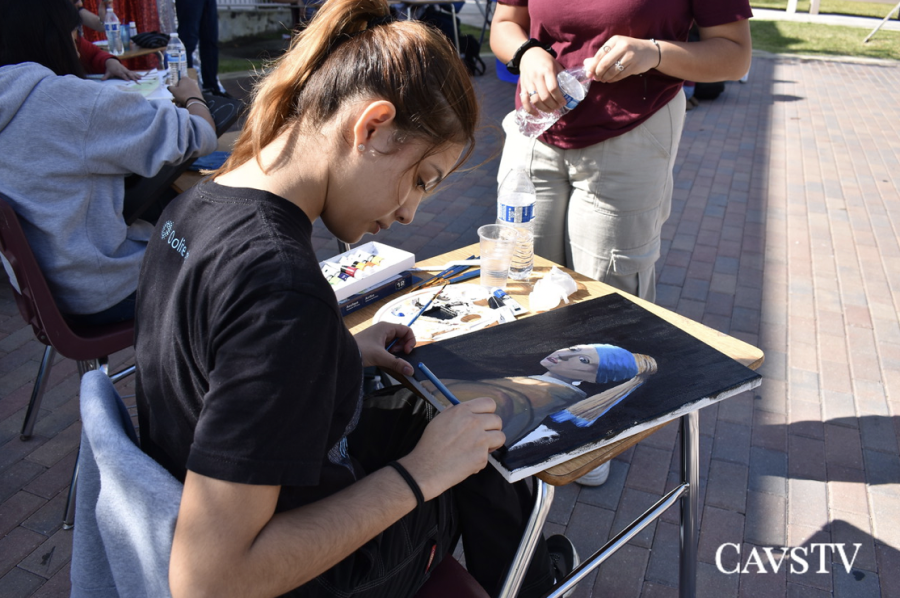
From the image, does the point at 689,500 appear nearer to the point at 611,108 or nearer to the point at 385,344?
the point at 385,344

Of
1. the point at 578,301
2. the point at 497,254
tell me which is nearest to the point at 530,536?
the point at 578,301

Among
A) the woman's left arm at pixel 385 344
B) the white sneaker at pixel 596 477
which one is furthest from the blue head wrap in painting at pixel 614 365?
the white sneaker at pixel 596 477

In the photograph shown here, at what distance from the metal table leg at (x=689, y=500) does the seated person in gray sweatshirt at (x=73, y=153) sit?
1638 millimetres

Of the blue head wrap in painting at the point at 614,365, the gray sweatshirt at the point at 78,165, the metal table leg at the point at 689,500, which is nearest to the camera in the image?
the blue head wrap in painting at the point at 614,365

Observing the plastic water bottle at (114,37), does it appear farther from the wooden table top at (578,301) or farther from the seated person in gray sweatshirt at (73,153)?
the wooden table top at (578,301)

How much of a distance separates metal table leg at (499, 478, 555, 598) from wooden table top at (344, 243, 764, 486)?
0.16 ft

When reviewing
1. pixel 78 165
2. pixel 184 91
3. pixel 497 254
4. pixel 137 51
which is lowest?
pixel 497 254

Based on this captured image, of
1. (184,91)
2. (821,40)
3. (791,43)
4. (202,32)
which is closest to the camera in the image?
(184,91)

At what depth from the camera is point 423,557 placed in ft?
3.89

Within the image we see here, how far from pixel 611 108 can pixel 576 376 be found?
93 centimetres

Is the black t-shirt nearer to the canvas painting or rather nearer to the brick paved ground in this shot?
the canvas painting

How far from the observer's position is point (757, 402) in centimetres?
271

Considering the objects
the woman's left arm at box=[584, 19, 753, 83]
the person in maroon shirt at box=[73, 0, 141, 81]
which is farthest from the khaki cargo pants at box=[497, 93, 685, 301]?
the person in maroon shirt at box=[73, 0, 141, 81]

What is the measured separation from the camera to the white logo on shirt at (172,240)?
3.11ft
